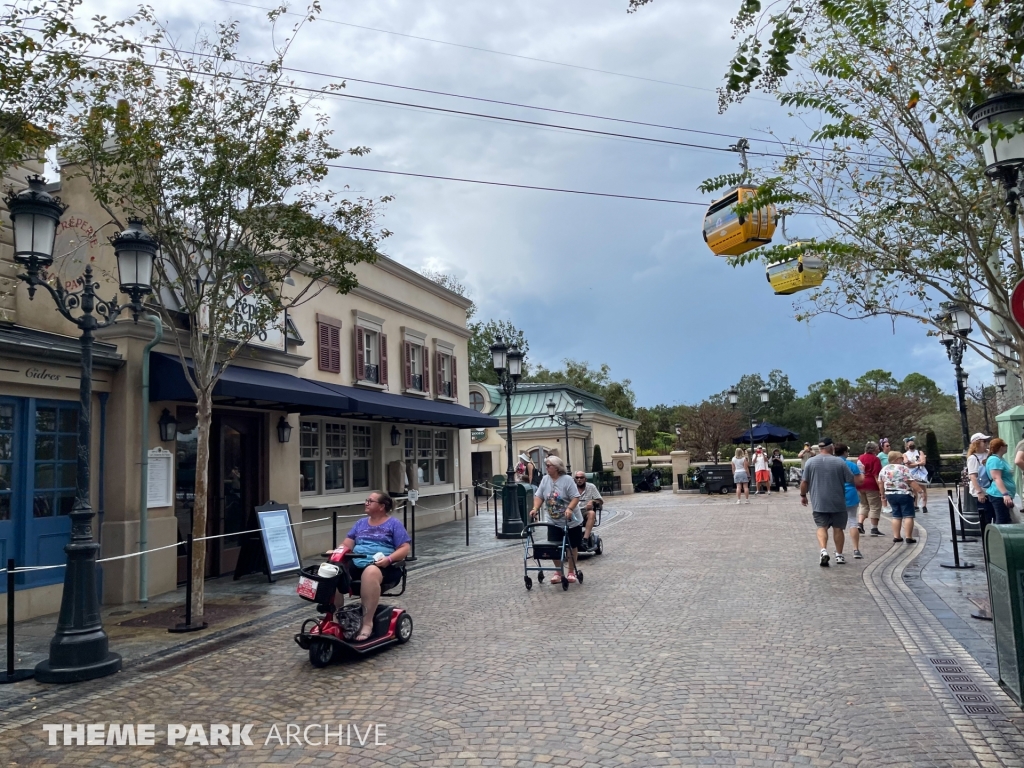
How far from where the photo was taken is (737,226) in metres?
9.28

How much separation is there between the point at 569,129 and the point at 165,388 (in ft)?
26.4

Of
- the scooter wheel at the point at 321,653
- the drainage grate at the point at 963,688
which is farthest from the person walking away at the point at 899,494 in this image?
the scooter wheel at the point at 321,653

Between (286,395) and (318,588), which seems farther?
(286,395)

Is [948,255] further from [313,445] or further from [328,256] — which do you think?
[313,445]

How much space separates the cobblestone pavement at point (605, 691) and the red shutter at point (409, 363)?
10357 mm

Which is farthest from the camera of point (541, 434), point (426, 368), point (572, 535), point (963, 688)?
point (541, 434)

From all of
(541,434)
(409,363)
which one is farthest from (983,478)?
(541,434)

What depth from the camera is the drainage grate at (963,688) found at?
202 inches

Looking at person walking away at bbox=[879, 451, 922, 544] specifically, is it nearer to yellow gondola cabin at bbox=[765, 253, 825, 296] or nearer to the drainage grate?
yellow gondola cabin at bbox=[765, 253, 825, 296]

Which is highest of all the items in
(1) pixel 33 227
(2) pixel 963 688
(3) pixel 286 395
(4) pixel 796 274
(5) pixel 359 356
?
(5) pixel 359 356

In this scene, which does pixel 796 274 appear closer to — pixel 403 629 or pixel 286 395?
pixel 403 629

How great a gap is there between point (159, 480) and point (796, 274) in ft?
29.2

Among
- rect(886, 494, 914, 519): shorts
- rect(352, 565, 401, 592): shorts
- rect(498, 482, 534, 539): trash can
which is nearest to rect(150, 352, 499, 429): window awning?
rect(498, 482, 534, 539): trash can

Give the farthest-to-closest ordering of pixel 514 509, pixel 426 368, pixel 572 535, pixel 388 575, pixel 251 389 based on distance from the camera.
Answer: pixel 426 368 → pixel 514 509 → pixel 251 389 → pixel 572 535 → pixel 388 575
